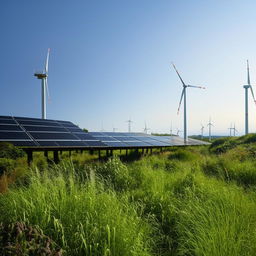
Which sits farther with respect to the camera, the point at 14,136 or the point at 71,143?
the point at 71,143

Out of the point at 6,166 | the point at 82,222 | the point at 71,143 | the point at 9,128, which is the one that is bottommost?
the point at 82,222

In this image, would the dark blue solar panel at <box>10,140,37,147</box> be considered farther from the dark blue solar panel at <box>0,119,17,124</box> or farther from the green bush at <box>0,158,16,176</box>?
the dark blue solar panel at <box>0,119,17,124</box>

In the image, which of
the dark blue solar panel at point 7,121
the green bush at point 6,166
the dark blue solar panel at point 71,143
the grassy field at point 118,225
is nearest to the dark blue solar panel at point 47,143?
the dark blue solar panel at point 71,143

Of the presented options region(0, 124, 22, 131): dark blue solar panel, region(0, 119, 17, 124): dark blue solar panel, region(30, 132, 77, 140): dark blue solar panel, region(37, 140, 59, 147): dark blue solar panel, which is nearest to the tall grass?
region(37, 140, 59, 147): dark blue solar panel

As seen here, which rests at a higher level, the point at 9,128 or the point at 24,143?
the point at 9,128

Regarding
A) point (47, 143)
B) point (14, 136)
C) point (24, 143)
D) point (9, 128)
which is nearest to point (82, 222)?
point (24, 143)

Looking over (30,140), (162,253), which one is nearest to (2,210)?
(162,253)

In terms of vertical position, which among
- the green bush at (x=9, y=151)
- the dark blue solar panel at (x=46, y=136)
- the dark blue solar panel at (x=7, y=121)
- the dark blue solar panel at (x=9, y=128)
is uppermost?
the dark blue solar panel at (x=7, y=121)

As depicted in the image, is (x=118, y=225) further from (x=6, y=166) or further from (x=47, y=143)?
(x=47, y=143)

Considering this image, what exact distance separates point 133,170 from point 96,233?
Result: 6.22 meters

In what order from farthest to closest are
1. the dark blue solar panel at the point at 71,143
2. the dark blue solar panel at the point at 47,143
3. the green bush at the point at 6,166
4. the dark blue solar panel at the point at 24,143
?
1. the dark blue solar panel at the point at 71,143
2. the dark blue solar panel at the point at 47,143
3. the dark blue solar panel at the point at 24,143
4. the green bush at the point at 6,166

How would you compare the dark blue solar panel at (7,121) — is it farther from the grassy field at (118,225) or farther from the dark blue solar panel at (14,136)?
the grassy field at (118,225)

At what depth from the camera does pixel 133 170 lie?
9.63 meters

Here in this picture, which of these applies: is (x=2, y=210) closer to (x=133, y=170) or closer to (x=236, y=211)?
(x=236, y=211)
